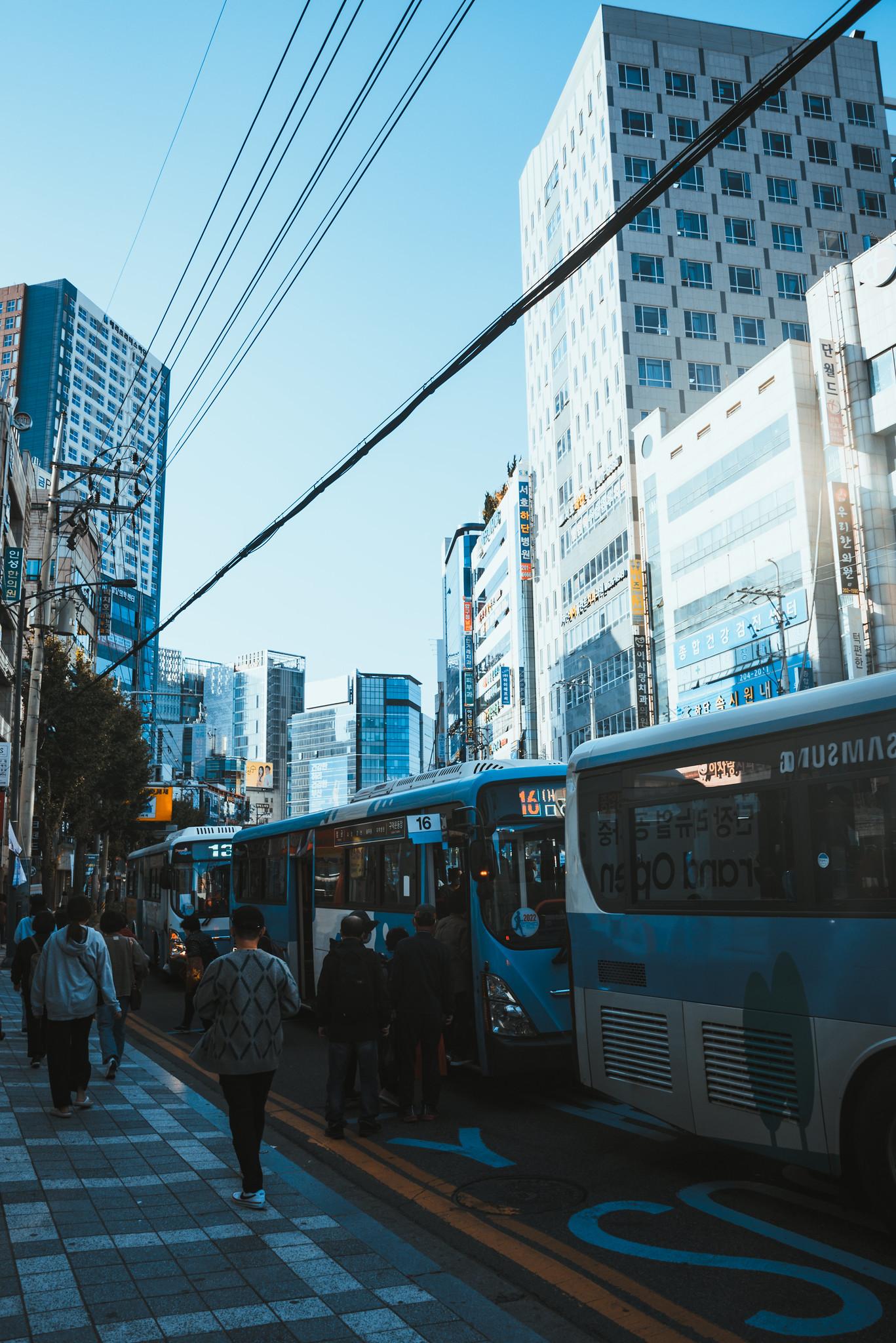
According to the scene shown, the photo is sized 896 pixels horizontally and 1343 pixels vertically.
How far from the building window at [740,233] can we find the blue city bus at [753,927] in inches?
2774

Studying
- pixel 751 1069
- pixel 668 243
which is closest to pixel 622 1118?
pixel 751 1069

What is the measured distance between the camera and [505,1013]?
31.3 ft

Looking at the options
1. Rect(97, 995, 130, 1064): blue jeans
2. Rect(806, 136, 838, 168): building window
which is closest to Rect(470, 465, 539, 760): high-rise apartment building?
Rect(806, 136, 838, 168): building window

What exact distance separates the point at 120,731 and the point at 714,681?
27845 millimetres

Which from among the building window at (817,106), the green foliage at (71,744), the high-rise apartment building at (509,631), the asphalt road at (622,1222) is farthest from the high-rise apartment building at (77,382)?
the asphalt road at (622,1222)

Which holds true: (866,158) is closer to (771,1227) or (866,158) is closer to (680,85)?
(680,85)

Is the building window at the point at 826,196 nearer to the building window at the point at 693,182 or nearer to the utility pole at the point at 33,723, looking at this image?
the building window at the point at 693,182

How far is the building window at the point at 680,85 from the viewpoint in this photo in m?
70.9

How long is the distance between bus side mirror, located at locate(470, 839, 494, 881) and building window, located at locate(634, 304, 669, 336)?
61814 millimetres

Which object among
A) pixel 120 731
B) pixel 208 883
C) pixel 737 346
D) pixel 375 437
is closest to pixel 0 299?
pixel 737 346

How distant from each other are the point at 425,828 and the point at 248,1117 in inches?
208

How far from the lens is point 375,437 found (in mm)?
10281

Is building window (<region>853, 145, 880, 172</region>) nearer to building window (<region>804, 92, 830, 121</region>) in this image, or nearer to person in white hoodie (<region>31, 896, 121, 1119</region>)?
building window (<region>804, 92, 830, 121</region>)

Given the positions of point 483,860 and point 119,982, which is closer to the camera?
point 483,860
